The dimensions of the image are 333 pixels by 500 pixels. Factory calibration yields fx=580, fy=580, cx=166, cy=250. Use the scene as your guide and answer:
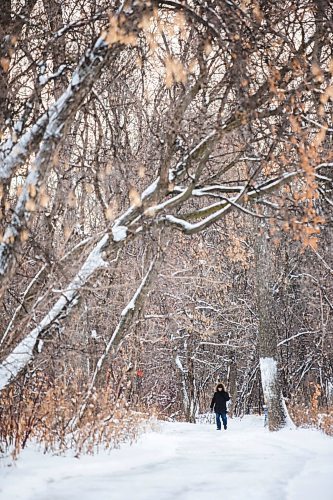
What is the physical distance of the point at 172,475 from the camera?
5812mm

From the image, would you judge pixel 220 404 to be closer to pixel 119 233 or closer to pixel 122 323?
pixel 122 323

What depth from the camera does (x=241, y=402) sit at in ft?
85.8

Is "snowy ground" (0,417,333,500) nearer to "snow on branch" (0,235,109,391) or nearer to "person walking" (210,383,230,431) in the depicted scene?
"snow on branch" (0,235,109,391)

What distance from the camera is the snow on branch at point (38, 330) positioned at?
19.3 ft

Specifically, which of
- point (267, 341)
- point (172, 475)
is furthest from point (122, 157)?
point (267, 341)

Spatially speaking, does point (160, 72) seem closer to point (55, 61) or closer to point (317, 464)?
point (55, 61)

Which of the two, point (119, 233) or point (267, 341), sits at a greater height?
point (119, 233)

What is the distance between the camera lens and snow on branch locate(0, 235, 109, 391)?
588 centimetres

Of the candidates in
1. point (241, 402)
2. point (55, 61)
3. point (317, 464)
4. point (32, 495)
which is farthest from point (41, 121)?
point (241, 402)

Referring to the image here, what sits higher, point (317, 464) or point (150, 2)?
point (150, 2)

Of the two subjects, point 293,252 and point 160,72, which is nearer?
point 160,72

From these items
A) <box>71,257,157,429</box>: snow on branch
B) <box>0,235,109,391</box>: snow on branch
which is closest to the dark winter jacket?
<box>71,257,157,429</box>: snow on branch

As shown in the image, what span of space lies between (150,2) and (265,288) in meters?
10.0

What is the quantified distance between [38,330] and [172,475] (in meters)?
2.04
